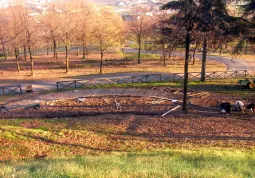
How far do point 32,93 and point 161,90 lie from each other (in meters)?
11.1

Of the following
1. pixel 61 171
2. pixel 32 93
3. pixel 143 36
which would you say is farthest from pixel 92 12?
pixel 61 171

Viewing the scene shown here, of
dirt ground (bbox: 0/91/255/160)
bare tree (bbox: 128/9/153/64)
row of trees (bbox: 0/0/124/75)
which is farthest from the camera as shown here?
bare tree (bbox: 128/9/153/64)

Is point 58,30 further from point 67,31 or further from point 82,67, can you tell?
point 82,67

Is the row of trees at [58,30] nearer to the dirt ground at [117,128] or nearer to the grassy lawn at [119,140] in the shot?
the dirt ground at [117,128]

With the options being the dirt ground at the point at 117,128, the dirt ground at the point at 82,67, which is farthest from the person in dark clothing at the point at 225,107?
the dirt ground at the point at 82,67

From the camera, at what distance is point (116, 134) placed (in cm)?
1545

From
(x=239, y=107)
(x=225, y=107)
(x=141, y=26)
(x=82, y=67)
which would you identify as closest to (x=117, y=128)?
(x=225, y=107)

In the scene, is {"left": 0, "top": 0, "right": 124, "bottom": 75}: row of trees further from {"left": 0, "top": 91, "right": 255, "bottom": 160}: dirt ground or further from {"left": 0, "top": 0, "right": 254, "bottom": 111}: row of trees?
{"left": 0, "top": 91, "right": 255, "bottom": 160}: dirt ground

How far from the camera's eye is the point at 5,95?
→ 80.9ft

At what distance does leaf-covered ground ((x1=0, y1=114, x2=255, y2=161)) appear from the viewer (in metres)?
13.6

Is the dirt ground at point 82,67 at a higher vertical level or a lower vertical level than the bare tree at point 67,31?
lower

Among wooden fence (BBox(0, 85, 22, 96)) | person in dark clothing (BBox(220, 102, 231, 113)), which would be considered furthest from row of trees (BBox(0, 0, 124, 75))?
person in dark clothing (BBox(220, 102, 231, 113))

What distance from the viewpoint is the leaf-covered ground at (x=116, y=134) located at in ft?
44.7

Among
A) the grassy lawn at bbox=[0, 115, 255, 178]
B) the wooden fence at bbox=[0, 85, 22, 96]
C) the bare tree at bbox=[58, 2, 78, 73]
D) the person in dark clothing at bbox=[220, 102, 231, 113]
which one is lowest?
the grassy lawn at bbox=[0, 115, 255, 178]
